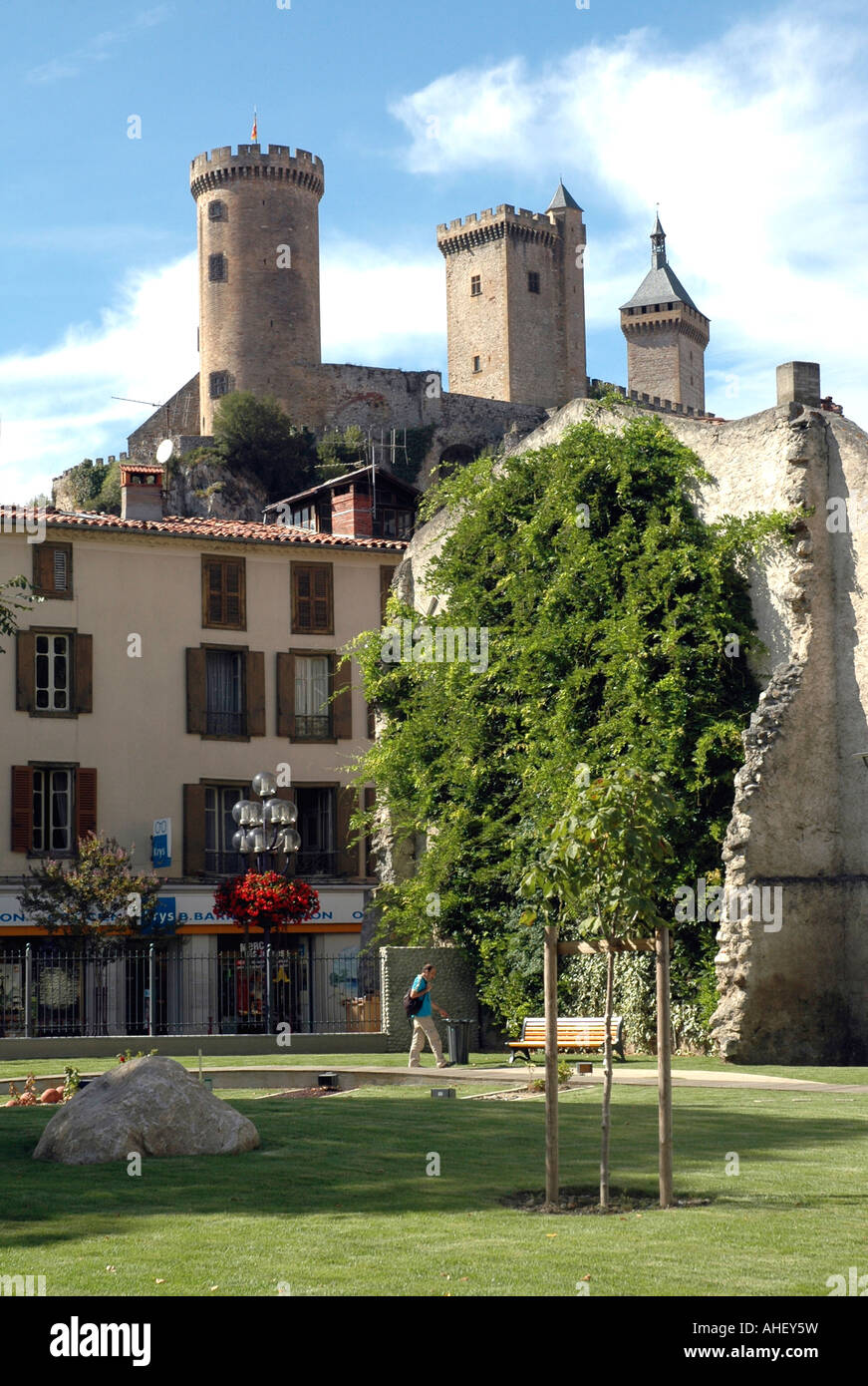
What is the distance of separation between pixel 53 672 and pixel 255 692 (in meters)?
4.76

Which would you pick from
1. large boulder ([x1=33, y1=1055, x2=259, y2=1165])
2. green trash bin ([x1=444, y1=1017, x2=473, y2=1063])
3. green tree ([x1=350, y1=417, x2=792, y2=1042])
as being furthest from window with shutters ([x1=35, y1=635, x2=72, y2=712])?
large boulder ([x1=33, y1=1055, x2=259, y2=1165])

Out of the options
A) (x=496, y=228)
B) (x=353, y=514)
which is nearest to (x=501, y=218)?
(x=496, y=228)

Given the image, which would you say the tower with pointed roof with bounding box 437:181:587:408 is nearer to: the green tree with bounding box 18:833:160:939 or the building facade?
the building facade

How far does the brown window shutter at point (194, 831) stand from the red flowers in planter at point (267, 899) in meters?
10.3

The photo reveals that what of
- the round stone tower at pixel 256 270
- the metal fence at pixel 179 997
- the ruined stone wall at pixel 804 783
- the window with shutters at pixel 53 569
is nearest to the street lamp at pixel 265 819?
the metal fence at pixel 179 997

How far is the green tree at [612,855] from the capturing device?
9.75 meters

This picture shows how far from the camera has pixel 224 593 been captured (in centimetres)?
4009

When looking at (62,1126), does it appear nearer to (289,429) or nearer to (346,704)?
(346,704)

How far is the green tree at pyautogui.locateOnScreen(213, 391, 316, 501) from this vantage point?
80688 millimetres

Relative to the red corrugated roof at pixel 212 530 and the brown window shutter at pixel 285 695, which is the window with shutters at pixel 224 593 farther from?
the brown window shutter at pixel 285 695

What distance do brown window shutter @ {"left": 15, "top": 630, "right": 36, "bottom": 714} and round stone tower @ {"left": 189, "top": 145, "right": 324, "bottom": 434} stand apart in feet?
168

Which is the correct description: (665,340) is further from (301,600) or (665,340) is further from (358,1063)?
(358,1063)

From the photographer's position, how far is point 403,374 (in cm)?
8944

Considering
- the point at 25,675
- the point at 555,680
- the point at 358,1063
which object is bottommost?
the point at 358,1063
